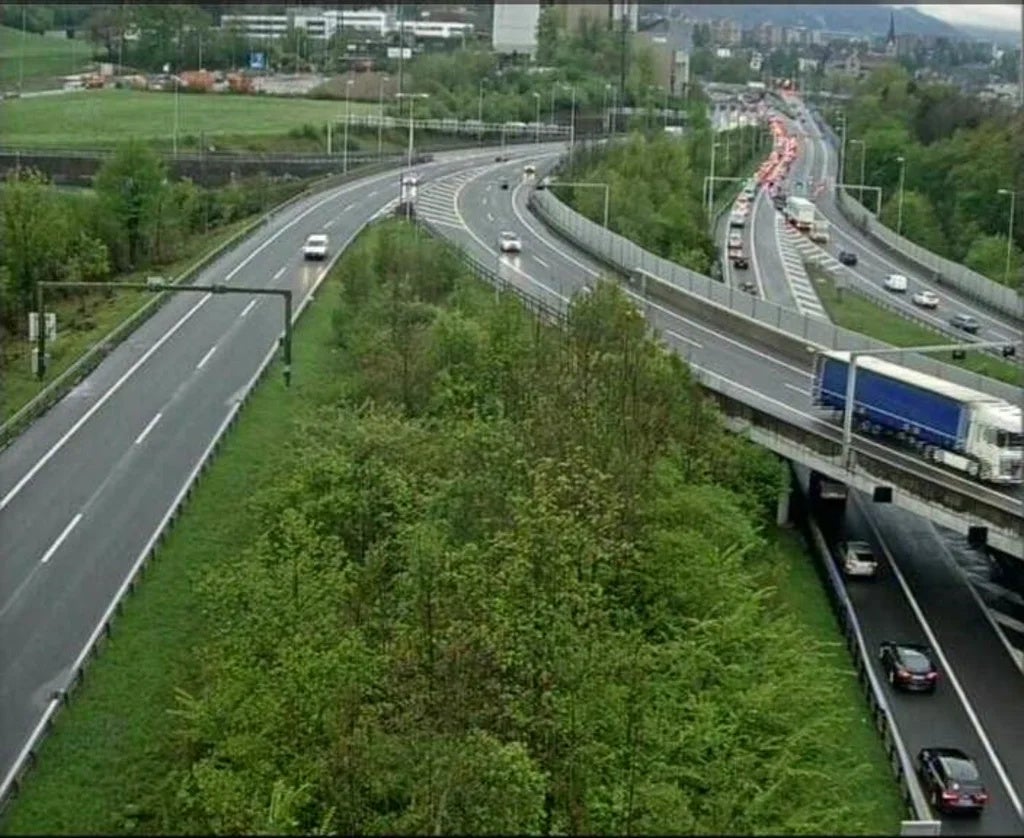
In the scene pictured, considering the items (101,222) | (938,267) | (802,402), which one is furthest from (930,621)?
(938,267)

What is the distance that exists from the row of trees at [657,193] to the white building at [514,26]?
65.2 ft

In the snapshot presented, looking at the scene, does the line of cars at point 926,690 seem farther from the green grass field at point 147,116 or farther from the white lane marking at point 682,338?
the green grass field at point 147,116

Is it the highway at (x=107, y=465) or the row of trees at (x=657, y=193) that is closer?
the highway at (x=107, y=465)

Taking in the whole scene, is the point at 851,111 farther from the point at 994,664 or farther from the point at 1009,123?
the point at 994,664

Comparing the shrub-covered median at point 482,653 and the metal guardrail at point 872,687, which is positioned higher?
the shrub-covered median at point 482,653

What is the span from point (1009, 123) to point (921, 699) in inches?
1049

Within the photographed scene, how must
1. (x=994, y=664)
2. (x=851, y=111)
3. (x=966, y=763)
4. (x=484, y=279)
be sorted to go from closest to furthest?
(x=966, y=763) < (x=994, y=664) < (x=484, y=279) < (x=851, y=111)

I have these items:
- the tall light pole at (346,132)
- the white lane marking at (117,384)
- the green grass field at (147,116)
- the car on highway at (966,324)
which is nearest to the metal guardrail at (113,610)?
the white lane marking at (117,384)

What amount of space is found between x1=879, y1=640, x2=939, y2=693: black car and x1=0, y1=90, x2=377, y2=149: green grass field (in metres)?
28.0

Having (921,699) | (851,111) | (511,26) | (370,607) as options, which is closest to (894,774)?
(921,699)

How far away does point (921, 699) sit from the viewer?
39.1 feet

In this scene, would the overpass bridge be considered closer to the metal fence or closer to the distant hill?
the metal fence

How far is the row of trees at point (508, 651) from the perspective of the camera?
291 inches

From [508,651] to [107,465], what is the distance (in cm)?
740
